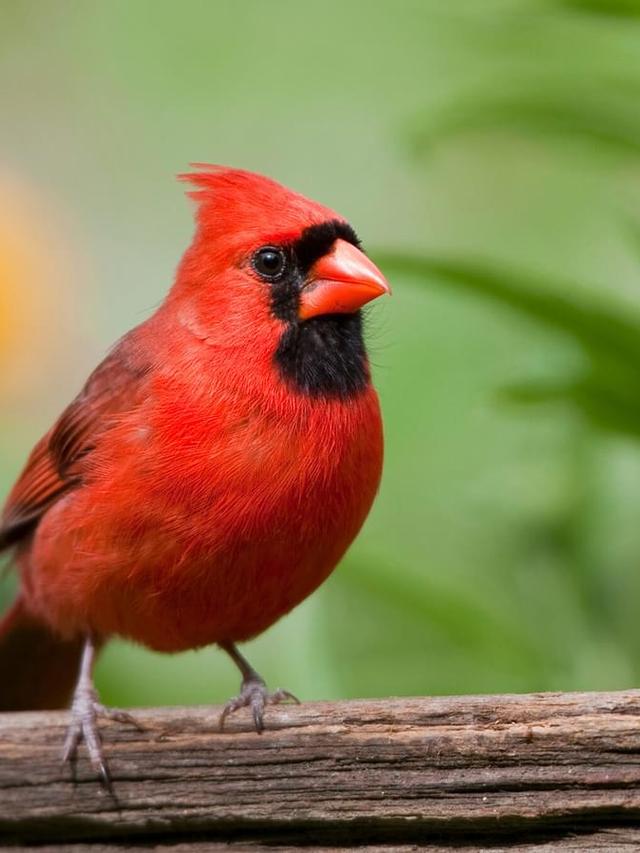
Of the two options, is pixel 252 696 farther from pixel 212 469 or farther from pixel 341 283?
pixel 341 283

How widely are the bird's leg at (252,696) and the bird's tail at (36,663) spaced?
0.44 metres

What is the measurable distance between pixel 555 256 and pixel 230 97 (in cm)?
223

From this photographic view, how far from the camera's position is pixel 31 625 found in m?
3.10

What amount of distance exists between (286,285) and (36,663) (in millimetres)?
1048

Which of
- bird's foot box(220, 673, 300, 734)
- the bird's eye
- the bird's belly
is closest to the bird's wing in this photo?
the bird's belly

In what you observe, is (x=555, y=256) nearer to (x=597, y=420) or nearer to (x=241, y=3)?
(x=597, y=420)

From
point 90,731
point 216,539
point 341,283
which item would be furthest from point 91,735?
point 341,283

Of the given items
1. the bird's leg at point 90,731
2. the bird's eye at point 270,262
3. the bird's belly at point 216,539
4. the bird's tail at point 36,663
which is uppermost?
the bird's eye at point 270,262

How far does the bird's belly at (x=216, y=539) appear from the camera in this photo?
2324mm

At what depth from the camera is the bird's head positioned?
2.49 meters

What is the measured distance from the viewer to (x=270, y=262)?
100 inches

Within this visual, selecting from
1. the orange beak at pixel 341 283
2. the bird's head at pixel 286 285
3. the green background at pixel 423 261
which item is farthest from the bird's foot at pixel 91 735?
the orange beak at pixel 341 283

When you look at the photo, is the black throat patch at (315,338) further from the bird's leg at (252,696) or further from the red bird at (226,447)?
the bird's leg at (252,696)

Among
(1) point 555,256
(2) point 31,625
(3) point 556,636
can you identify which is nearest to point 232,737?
(3) point 556,636
